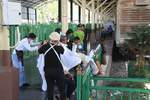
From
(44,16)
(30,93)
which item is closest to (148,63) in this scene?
(30,93)

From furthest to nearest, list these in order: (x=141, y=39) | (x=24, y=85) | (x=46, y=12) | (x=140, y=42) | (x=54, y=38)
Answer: (x=46, y=12) < (x=140, y=42) < (x=141, y=39) < (x=24, y=85) < (x=54, y=38)

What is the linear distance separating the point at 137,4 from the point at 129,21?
1004mm

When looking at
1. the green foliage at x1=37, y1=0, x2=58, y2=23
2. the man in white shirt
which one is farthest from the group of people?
the green foliage at x1=37, y1=0, x2=58, y2=23

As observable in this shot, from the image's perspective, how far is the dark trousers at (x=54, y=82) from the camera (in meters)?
7.90

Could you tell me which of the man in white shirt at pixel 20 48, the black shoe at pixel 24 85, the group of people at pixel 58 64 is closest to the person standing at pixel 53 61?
the group of people at pixel 58 64

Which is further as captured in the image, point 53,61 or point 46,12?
point 46,12

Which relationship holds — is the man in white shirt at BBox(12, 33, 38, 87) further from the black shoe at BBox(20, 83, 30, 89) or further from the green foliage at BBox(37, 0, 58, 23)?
the green foliage at BBox(37, 0, 58, 23)

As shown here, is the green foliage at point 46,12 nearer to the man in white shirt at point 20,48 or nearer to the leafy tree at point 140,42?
the leafy tree at point 140,42

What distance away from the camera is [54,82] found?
26.7 ft

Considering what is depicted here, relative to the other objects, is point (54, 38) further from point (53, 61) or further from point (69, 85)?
point (69, 85)

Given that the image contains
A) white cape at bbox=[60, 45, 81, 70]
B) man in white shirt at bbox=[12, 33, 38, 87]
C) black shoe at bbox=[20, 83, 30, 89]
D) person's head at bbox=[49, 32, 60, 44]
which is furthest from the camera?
black shoe at bbox=[20, 83, 30, 89]

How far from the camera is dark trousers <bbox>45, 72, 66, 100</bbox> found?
7.90m

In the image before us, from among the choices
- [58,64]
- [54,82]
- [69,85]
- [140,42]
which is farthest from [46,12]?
[58,64]

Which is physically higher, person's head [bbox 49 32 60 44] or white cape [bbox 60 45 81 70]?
person's head [bbox 49 32 60 44]
